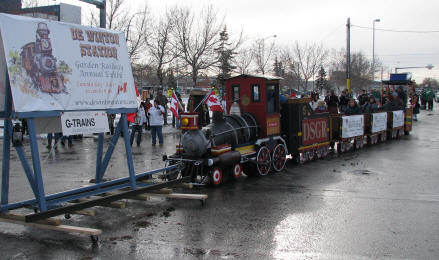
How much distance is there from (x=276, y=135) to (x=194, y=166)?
3.10 meters

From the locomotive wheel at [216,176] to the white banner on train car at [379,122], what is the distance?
997cm

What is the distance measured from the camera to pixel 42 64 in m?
6.16

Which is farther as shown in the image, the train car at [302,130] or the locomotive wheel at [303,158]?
the locomotive wheel at [303,158]

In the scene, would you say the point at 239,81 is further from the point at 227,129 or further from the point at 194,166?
the point at 194,166

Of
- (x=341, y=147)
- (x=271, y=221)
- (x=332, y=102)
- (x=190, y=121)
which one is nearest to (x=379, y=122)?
(x=332, y=102)

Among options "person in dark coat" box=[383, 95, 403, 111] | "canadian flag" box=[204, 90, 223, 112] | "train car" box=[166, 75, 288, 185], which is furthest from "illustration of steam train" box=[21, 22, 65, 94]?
"person in dark coat" box=[383, 95, 403, 111]

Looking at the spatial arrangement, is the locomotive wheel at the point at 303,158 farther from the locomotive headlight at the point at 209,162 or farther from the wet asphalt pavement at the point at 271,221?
the locomotive headlight at the point at 209,162

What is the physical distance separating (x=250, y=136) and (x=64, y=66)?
226 inches

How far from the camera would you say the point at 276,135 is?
11.8 meters

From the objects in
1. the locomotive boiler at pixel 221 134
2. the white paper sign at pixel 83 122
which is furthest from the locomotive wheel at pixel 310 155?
the white paper sign at pixel 83 122

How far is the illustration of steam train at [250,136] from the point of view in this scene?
9.70m

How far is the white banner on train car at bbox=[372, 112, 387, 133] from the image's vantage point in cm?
1752

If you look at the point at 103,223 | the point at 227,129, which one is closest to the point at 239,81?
the point at 227,129

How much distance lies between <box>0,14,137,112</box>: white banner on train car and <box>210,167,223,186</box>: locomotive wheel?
9.48ft
